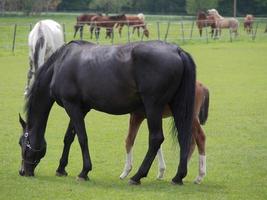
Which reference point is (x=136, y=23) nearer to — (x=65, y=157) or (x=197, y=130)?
(x=65, y=157)

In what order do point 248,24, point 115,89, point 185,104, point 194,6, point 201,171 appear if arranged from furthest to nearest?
point 194,6 → point 248,24 → point 201,171 → point 115,89 → point 185,104

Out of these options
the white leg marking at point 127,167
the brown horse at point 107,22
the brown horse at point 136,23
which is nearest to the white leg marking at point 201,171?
the white leg marking at point 127,167

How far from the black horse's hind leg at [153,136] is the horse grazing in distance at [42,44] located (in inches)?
245

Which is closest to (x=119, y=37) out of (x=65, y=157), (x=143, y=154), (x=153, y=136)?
(x=143, y=154)

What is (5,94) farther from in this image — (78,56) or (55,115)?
(78,56)

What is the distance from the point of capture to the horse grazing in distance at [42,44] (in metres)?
13.8

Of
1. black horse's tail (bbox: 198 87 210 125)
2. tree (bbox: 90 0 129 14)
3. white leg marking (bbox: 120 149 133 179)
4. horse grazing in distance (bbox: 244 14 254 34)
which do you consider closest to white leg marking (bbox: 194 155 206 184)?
black horse's tail (bbox: 198 87 210 125)

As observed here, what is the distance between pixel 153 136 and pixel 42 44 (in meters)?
6.63

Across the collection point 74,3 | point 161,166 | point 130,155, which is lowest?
point 74,3

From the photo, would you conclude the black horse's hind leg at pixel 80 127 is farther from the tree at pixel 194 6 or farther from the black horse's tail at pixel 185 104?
the tree at pixel 194 6

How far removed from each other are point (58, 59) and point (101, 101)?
0.80 m

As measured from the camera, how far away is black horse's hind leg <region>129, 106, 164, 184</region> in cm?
773

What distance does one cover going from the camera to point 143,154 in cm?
1016

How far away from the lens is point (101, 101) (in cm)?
803
